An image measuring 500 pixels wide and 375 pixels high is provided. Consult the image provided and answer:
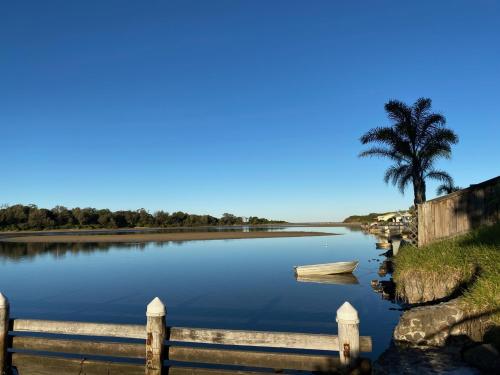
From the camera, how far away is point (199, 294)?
2481 centimetres

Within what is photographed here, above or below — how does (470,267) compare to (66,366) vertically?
above

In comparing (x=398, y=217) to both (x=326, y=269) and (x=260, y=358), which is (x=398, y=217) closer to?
(x=326, y=269)

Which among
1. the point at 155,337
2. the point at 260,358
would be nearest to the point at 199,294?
the point at 155,337

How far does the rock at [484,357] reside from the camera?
869 cm

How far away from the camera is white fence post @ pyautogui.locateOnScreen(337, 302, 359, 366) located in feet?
23.7

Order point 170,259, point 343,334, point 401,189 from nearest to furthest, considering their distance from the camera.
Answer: point 343,334 → point 401,189 → point 170,259

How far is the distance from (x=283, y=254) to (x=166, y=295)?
2705 cm

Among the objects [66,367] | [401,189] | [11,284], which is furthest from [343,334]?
[401,189]

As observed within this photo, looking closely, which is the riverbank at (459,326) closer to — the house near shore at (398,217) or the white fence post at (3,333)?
the white fence post at (3,333)

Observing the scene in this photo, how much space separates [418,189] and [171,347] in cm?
3152

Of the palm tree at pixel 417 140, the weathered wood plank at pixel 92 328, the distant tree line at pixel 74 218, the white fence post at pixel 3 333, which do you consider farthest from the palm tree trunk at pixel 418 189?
the distant tree line at pixel 74 218

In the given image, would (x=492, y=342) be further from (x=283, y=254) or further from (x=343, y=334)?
(x=283, y=254)

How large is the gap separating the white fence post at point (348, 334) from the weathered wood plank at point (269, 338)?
0.22 meters

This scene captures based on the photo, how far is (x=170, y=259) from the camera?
45375 millimetres
